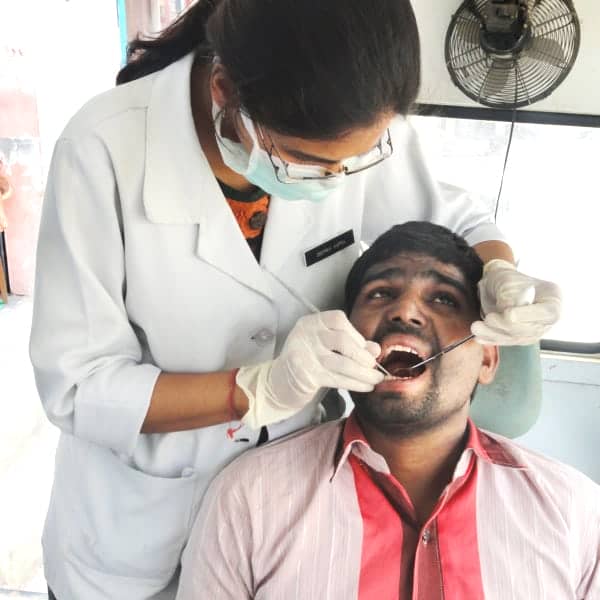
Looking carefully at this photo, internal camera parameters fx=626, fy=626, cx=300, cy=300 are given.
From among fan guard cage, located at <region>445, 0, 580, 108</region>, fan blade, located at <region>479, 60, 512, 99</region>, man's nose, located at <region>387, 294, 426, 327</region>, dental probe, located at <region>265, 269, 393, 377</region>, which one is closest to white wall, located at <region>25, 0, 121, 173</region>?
fan guard cage, located at <region>445, 0, 580, 108</region>

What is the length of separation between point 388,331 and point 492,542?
0.52 metres

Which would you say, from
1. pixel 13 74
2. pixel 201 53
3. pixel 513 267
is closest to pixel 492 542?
pixel 513 267

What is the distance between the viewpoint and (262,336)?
1.42 metres

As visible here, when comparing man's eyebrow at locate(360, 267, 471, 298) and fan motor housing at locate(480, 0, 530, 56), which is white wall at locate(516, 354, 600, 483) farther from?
man's eyebrow at locate(360, 267, 471, 298)

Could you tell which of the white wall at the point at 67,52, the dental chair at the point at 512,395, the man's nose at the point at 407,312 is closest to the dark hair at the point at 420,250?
the man's nose at the point at 407,312

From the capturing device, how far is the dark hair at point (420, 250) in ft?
4.99

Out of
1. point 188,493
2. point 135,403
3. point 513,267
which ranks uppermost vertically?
point 513,267

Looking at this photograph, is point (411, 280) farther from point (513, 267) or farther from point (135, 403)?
point (135, 403)

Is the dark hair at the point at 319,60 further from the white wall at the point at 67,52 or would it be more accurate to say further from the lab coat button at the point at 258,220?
the white wall at the point at 67,52

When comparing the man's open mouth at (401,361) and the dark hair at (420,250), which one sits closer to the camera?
the man's open mouth at (401,361)

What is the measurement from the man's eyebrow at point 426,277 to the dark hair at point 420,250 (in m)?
0.02

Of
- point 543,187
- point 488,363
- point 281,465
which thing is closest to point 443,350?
point 488,363

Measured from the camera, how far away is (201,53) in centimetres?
134

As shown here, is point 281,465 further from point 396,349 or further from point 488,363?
point 488,363
